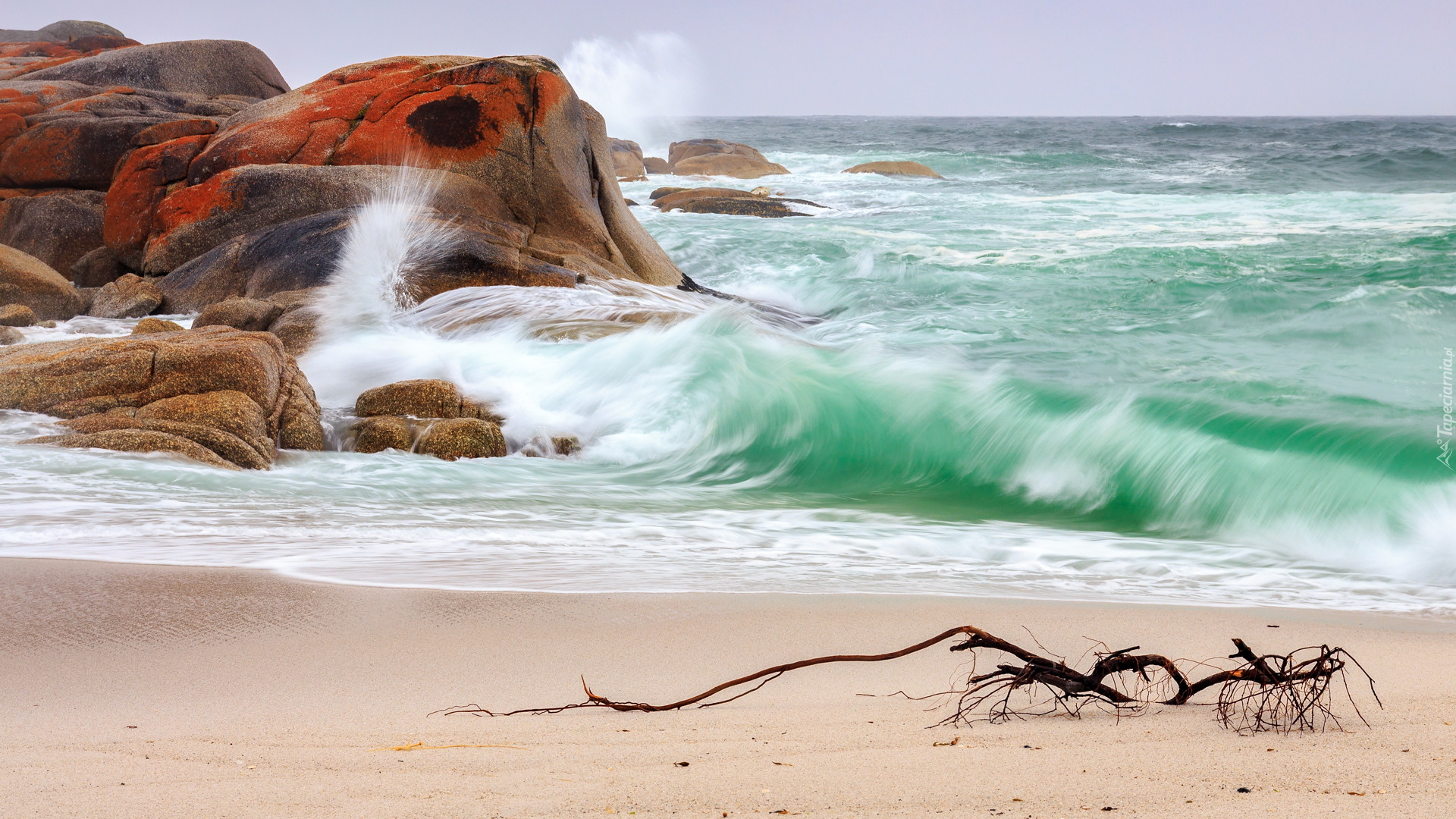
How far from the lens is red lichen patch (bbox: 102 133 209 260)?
10031 millimetres

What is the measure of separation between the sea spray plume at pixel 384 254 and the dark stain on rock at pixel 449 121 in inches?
19.1

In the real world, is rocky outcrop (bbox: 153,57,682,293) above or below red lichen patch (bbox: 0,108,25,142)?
below

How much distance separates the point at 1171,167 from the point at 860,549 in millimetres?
31555

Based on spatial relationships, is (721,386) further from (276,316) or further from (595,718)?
(595,718)

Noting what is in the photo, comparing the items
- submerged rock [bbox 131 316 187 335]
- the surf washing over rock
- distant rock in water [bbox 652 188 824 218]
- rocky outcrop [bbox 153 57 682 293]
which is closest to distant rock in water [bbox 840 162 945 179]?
distant rock in water [bbox 652 188 824 218]

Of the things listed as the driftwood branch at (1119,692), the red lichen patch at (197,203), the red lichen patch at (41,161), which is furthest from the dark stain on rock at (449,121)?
the driftwood branch at (1119,692)

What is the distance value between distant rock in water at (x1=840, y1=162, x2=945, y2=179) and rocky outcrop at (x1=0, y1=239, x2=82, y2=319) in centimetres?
2589

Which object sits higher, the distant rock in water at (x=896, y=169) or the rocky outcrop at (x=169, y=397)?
the distant rock in water at (x=896, y=169)

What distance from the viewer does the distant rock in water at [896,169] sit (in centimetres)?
3155

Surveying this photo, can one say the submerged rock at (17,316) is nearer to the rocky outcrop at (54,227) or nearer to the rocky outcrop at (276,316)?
the rocky outcrop at (276,316)

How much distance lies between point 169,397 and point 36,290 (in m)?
5.15

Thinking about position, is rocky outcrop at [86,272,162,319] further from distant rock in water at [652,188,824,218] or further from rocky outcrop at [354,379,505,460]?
distant rock in water at [652,188,824,218]

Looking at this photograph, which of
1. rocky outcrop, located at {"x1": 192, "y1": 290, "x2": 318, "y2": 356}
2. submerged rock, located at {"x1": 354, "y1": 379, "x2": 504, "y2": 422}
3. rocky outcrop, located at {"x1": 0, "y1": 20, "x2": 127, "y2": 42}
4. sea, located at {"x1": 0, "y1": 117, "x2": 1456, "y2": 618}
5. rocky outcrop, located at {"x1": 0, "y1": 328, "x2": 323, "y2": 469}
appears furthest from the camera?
rocky outcrop, located at {"x1": 0, "y1": 20, "x2": 127, "y2": 42}

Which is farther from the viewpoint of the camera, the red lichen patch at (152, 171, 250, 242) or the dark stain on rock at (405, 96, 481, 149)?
the dark stain on rock at (405, 96, 481, 149)
